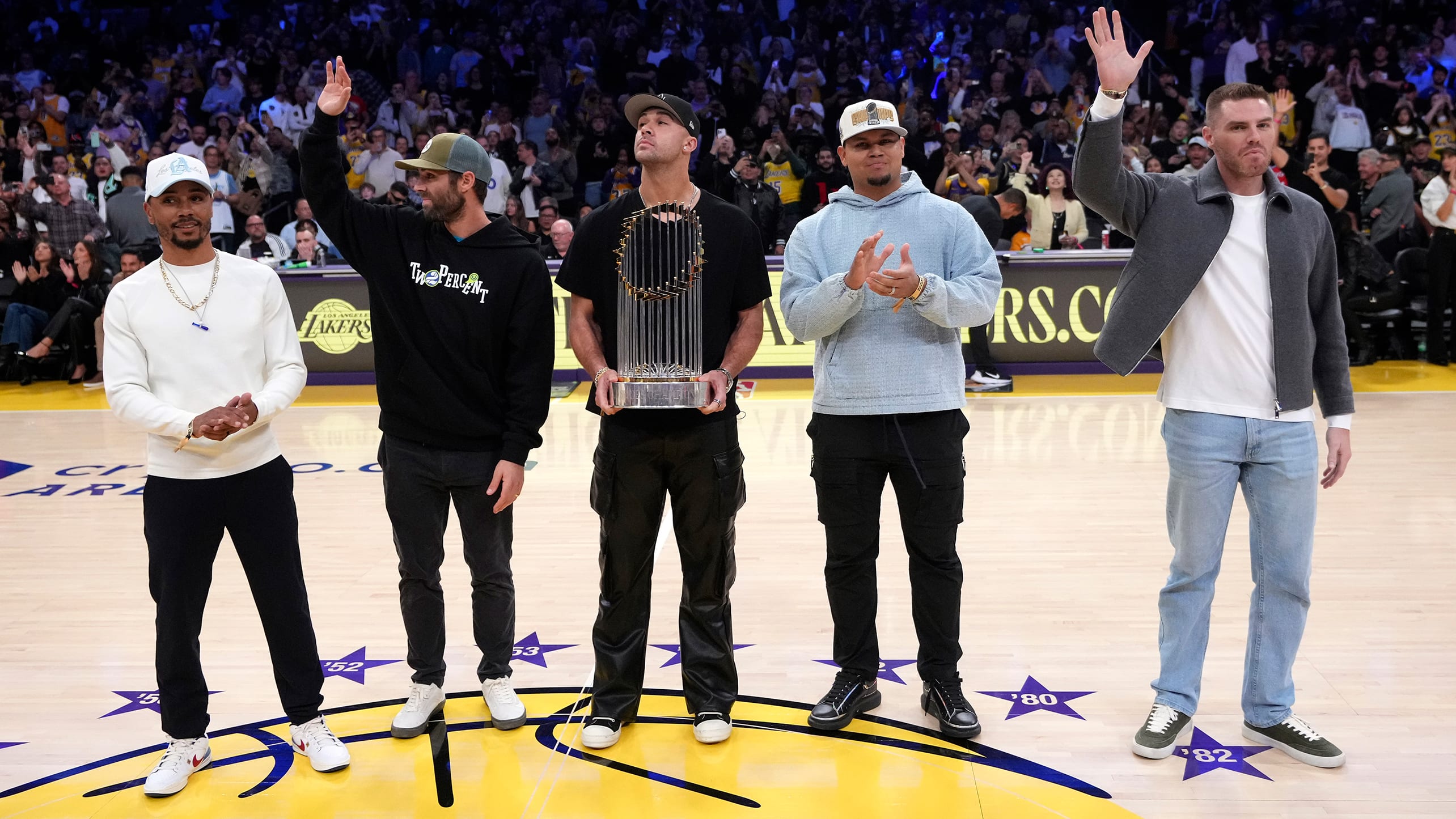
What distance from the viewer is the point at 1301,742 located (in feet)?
12.5

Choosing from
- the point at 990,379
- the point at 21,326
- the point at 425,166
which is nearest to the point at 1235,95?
the point at 425,166

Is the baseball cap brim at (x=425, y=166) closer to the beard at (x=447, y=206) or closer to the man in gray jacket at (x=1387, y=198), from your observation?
the beard at (x=447, y=206)

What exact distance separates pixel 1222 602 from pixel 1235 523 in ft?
4.56

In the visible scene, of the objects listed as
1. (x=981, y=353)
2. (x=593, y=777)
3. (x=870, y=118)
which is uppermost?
(x=870, y=118)

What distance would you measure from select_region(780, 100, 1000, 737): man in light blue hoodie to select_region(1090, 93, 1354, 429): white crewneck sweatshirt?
65cm

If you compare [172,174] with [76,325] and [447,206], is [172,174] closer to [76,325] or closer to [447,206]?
[447,206]

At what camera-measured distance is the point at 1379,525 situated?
6457 mm

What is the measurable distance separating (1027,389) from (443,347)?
783 cm

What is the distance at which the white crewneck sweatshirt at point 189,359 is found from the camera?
3.59m

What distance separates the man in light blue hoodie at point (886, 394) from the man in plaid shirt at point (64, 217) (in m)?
12.0

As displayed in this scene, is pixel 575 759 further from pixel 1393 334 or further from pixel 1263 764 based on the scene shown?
pixel 1393 334

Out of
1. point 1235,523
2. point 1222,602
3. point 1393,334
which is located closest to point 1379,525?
point 1235,523

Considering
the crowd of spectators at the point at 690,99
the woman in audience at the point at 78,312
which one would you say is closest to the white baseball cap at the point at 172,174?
the crowd of spectators at the point at 690,99

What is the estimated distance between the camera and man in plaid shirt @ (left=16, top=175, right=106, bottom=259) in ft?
44.7
